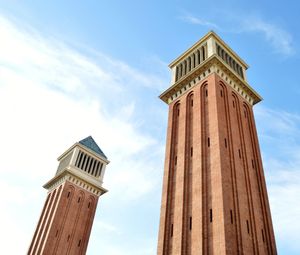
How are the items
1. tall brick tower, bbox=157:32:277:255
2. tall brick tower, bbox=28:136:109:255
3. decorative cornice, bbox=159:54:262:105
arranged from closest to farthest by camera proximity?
tall brick tower, bbox=157:32:277:255, decorative cornice, bbox=159:54:262:105, tall brick tower, bbox=28:136:109:255

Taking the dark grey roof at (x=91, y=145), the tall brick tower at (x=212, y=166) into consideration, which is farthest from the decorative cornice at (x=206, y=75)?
the dark grey roof at (x=91, y=145)

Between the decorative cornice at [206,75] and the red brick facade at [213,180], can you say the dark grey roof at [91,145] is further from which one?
the red brick facade at [213,180]

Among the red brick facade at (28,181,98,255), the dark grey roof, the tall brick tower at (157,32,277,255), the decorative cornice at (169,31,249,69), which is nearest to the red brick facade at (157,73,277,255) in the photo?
the tall brick tower at (157,32,277,255)

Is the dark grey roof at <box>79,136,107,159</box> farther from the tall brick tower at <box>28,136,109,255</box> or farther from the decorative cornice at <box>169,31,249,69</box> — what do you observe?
the decorative cornice at <box>169,31,249,69</box>

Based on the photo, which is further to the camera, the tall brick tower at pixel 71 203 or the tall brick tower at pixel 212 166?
the tall brick tower at pixel 71 203

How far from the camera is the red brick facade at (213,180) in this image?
22.1m

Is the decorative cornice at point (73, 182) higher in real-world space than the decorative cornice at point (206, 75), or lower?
lower

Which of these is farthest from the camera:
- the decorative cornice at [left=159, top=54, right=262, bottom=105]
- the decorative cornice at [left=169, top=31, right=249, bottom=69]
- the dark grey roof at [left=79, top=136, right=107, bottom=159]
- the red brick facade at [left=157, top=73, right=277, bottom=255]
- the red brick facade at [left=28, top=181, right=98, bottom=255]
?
the dark grey roof at [left=79, top=136, right=107, bottom=159]

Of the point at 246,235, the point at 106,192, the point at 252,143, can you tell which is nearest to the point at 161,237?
the point at 246,235

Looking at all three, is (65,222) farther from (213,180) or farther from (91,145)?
(213,180)

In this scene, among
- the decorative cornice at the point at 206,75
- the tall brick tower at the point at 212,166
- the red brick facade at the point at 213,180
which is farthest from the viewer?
the decorative cornice at the point at 206,75

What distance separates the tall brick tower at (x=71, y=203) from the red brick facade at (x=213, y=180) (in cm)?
2623

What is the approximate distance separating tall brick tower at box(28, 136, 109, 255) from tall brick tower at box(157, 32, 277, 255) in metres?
25.5

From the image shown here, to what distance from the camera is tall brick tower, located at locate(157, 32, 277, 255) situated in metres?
22.3
